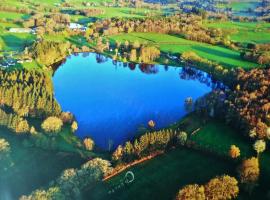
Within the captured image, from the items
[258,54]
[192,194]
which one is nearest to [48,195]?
[192,194]

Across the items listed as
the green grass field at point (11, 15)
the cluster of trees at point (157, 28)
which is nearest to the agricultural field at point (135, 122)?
the cluster of trees at point (157, 28)

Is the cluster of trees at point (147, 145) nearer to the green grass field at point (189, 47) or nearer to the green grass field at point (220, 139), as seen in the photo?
the green grass field at point (220, 139)

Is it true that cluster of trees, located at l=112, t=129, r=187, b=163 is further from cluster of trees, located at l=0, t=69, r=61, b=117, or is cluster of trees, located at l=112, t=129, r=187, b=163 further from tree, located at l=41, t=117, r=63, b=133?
cluster of trees, located at l=0, t=69, r=61, b=117

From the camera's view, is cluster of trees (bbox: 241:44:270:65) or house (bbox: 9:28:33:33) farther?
house (bbox: 9:28:33:33)

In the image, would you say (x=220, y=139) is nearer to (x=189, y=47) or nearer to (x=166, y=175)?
(x=166, y=175)

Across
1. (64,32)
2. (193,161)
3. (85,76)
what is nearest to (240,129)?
(193,161)

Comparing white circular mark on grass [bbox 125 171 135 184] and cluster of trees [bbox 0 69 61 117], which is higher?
cluster of trees [bbox 0 69 61 117]

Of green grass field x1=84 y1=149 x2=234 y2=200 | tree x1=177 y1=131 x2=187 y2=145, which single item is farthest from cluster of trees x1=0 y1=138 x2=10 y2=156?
tree x1=177 y1=131 x2=187 y2=145
